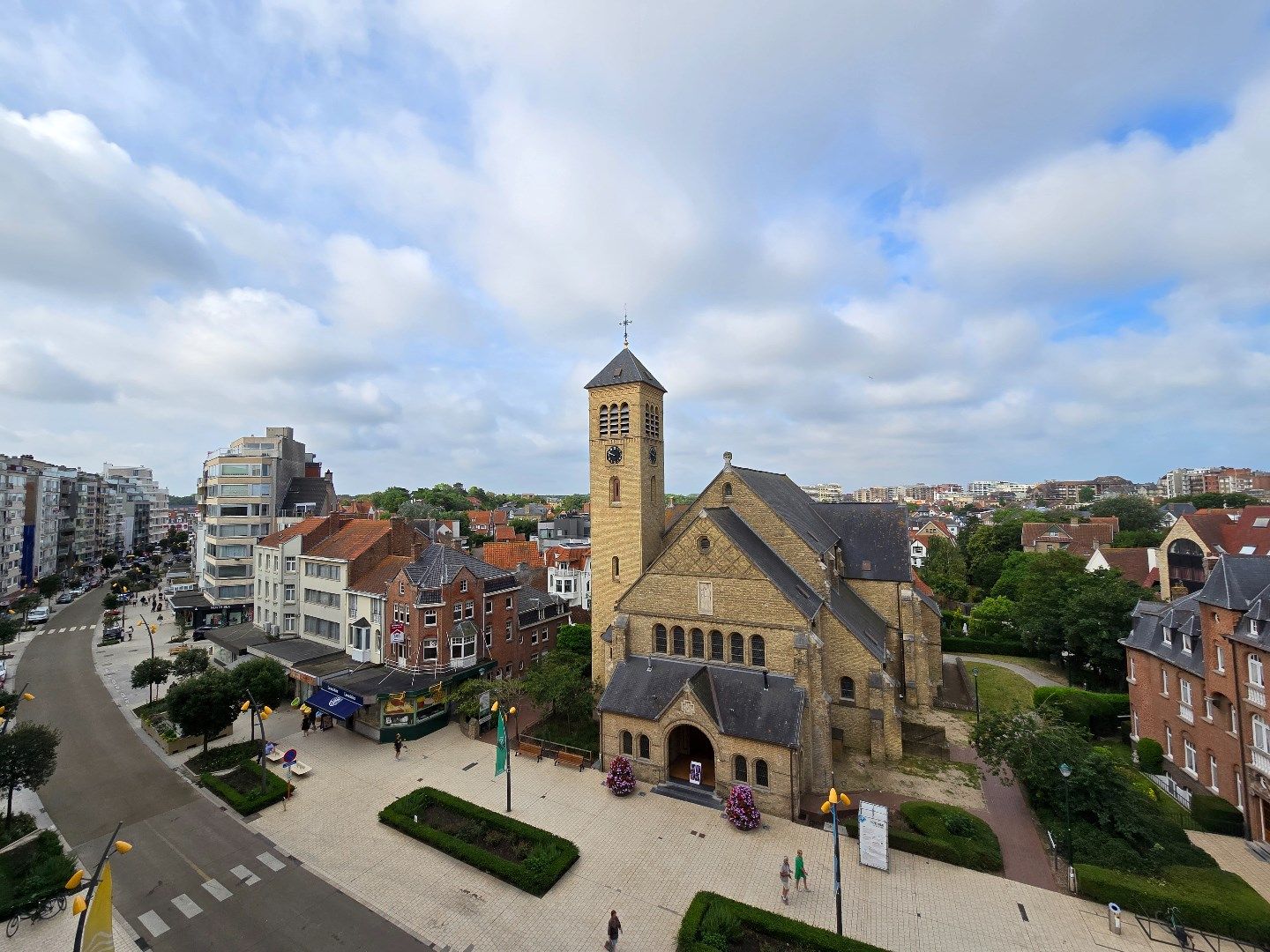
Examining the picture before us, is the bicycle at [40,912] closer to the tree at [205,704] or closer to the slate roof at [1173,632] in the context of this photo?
the tree at [205,704]

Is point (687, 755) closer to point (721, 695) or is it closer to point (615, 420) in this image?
point (721, 695)

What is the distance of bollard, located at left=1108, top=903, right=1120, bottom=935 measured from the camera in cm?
1595

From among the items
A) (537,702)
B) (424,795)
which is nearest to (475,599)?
(537,702)

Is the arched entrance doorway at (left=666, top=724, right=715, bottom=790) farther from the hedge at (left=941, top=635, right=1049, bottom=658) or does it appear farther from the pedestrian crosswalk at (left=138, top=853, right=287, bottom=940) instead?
the hedge at (left=941, top=635, right=1049, bottom=658)

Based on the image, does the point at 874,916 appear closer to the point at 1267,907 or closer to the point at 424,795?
the point at 1267,907

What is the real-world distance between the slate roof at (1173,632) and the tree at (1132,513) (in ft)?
291

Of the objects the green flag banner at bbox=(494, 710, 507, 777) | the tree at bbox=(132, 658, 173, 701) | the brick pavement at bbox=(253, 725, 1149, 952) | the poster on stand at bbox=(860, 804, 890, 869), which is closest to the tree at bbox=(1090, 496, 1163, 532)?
the brick pavement at bbox=(253, 725, 1149, 952)

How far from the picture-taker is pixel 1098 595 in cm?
3684

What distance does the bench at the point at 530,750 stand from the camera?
2753 centimetres

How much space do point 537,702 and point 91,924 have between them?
19.6 m

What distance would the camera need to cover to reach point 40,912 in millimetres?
16875

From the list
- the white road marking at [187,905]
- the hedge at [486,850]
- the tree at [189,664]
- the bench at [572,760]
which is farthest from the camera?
the tree at [189,664]

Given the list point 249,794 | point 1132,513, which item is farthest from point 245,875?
point 1132,513

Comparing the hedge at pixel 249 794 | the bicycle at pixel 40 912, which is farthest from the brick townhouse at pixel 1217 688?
the bicycle at pixel 40 912
